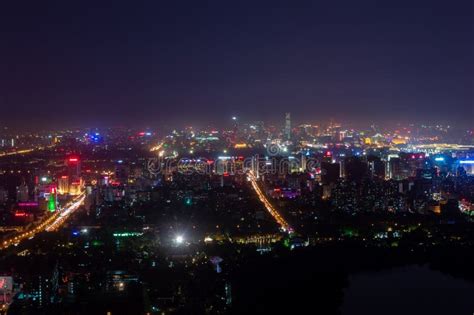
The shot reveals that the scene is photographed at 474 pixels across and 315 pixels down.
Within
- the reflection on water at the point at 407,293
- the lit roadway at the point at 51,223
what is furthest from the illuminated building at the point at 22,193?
the reflection on water at the point at 407,293

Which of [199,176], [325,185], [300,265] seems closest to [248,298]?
[300,265]

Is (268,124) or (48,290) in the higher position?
(268,124)

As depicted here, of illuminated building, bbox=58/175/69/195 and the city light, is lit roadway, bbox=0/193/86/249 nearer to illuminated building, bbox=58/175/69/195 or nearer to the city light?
illuminated building, bbox=58/175/69/195

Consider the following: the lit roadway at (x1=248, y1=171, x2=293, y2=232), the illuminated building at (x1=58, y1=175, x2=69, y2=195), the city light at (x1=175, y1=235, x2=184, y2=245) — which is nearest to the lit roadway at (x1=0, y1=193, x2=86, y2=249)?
the illuminated building at (x1=58, y1=175, x2=69, y2=195)

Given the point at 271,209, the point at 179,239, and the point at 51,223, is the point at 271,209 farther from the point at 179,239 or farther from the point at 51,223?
the point at 51,223

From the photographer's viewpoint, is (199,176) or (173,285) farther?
(199,176)

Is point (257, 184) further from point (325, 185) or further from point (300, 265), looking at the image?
point (300, 265)

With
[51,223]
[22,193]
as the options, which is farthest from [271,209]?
[22,193]
